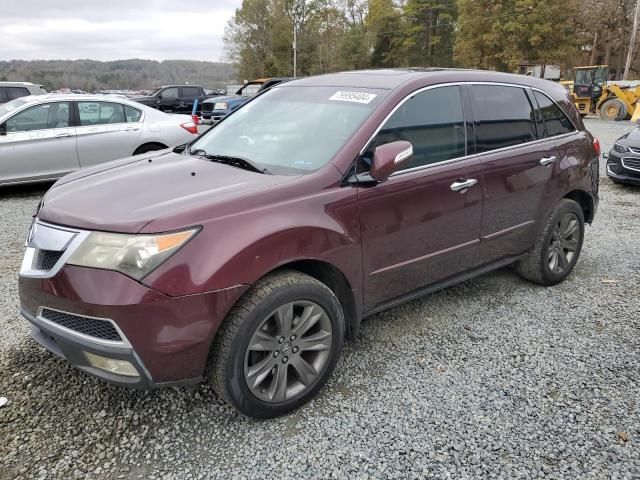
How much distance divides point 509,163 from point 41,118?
6.81 meters

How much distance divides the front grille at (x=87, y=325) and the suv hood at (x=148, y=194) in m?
0.40

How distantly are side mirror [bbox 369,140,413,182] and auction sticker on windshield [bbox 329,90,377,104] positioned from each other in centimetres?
49

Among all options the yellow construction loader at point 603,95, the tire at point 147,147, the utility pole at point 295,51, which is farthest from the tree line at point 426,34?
the tire at point 147,147

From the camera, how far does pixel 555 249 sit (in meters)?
4.11

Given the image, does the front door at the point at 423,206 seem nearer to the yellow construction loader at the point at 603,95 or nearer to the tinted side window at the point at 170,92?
the yellow construction loader at the point at 603,95

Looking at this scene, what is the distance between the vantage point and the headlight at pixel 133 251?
2.12 m

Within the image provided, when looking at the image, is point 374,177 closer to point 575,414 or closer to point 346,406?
point 346,406

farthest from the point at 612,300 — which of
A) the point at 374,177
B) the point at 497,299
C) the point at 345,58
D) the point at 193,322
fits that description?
the point at 345,58

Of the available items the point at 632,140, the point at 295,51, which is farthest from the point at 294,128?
the point at 295,51

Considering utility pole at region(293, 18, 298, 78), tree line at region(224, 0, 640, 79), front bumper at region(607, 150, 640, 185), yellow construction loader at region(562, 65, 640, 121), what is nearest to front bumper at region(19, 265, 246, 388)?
front bumper at region(607, 150, 640, 185)

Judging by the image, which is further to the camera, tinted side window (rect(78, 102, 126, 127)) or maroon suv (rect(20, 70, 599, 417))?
tinted side window (rect(78, 102, 126, 127))

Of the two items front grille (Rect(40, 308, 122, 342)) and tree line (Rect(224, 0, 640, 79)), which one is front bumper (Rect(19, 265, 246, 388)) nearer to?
front grille (Rect(40, 308, 122, 342))

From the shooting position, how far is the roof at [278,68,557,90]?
10.3ft

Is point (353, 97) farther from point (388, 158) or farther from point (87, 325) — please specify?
point (87, 325)
